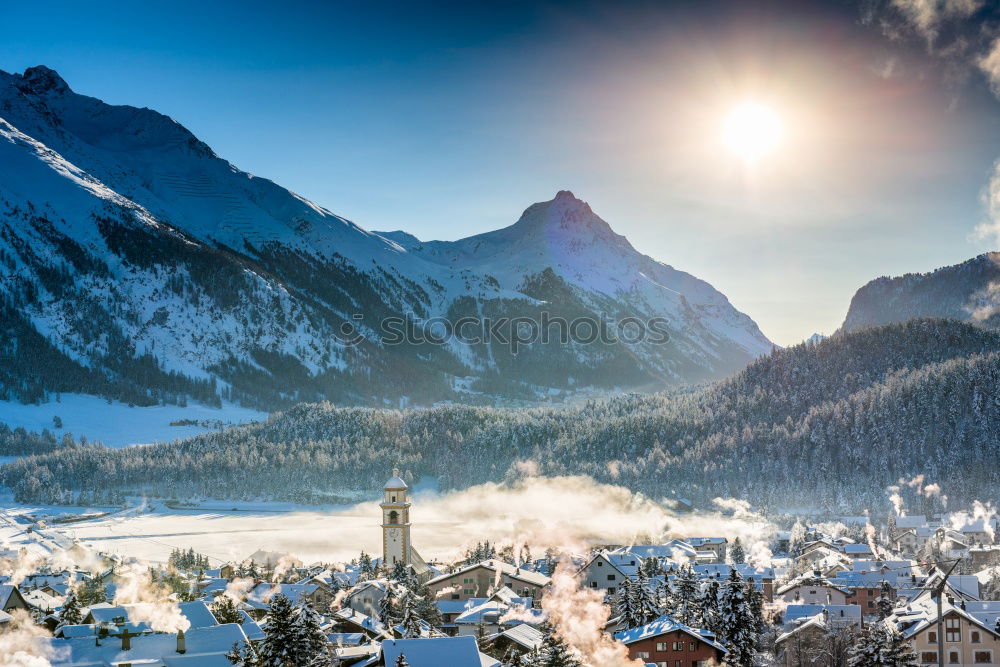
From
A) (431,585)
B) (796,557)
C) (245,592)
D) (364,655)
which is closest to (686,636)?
(364,655)

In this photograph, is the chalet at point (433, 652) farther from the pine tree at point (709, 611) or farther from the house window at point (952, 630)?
the house window at point (952, 630)

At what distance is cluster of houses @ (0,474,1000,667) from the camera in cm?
5916

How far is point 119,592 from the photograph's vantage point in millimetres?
100875

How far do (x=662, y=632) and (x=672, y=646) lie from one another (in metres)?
1.55

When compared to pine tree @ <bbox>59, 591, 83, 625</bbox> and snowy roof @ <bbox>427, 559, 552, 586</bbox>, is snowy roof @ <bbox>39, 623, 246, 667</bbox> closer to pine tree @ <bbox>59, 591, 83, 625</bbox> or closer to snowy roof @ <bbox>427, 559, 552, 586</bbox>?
pine tree @ <bbox>59, 591, 83, 625</bbox>

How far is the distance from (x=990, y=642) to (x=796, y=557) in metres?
72.1

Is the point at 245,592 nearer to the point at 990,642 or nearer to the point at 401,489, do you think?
the point at 401,489

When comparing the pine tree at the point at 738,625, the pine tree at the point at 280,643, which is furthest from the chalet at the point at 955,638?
the pine tree at the point at 280,643

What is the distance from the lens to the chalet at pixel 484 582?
108 m

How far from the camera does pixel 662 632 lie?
2840 inches

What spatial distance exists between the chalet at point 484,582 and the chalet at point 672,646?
34.9m

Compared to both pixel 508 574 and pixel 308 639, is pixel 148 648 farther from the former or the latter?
pixel 508 574

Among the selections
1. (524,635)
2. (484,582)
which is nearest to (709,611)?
(524,635)

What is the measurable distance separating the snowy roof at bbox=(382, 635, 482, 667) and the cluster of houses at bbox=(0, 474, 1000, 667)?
0.32ft
